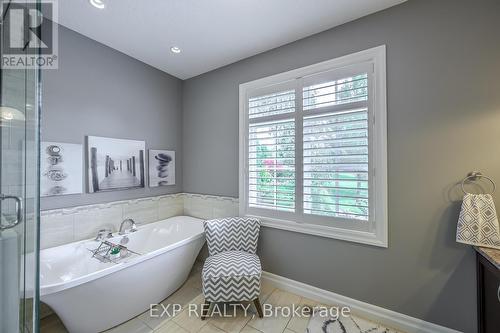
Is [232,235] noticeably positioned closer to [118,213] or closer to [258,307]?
[258,307]

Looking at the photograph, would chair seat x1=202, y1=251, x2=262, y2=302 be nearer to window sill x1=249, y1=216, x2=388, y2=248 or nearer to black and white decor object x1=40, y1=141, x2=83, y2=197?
window sill x1=249, y1=216, x2=388, y2=248

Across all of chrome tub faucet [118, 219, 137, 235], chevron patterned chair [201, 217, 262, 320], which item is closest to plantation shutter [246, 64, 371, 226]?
chevron patterned chair [201, 217, 262, 320]

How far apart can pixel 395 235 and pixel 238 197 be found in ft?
5.21

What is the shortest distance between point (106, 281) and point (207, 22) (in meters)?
2.31

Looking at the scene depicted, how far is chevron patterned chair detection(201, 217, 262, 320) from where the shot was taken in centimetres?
161

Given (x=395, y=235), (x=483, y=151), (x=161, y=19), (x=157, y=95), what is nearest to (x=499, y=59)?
(x=483, y=151)

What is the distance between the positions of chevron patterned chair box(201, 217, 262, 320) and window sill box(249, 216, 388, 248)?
0.20 m

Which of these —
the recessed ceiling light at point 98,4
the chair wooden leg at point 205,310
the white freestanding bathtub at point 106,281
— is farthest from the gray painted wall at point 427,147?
the recessed ceiling light at point 98,4

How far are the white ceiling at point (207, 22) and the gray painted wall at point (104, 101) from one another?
0.66 ft

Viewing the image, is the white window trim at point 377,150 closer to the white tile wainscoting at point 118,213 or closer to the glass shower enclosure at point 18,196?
the white tile wainscoting at point 118,213

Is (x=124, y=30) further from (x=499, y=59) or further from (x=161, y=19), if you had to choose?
(x=499, y=59)

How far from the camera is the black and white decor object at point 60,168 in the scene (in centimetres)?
167

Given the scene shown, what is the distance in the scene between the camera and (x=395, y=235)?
1.54m

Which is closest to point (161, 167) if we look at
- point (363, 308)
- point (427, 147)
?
point (363, 308)
